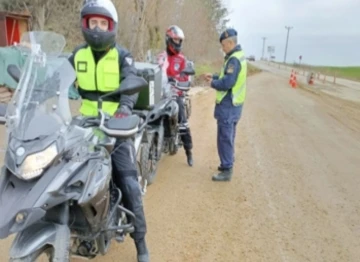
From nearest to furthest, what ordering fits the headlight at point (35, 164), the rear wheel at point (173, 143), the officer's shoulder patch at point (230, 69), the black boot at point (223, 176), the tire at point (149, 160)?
the headlight at point (35, 164)
the tire at point (149, 160)
the officer's shoulder patch at point (230, 69)
the black boot at point (223, 176)
the rear wheel at point (173, 143)

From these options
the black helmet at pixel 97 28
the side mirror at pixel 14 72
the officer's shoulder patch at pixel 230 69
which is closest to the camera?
the side mirror at pixel 14 72

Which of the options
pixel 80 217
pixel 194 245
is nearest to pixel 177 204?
pixel 194 245

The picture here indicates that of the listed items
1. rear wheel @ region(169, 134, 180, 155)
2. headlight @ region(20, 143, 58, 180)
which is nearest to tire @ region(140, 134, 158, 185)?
rear wheel @ region(169, 134, 180, 155)

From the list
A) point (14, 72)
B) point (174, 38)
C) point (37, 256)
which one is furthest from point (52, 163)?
point (174, 38)

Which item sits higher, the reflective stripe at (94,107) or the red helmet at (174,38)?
the red helmet at (174,38)

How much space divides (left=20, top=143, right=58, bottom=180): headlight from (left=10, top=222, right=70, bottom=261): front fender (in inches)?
14.8

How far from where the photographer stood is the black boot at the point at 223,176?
5375 millimetres

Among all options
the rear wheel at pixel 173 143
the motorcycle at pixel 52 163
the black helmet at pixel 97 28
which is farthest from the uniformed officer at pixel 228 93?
the motorcycle at pixel 52 163

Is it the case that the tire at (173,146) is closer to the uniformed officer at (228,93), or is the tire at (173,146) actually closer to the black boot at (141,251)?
the uniformed officer at (228,93)

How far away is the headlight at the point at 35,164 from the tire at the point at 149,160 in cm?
242

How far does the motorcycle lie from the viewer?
6.55 feet

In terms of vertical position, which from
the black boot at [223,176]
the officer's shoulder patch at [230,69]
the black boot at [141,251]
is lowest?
the black boot at [223,176]

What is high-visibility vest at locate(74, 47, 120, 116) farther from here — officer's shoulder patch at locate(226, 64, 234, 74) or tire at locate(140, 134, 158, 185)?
officer's shoulder patch at locate(226, 64, 234, 74)

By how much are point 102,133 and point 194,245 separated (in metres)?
1.65
